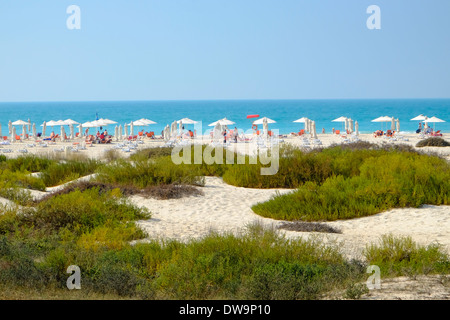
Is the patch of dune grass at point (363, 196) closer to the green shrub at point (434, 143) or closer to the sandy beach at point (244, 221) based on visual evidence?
the sandy beach at point (244, 221)

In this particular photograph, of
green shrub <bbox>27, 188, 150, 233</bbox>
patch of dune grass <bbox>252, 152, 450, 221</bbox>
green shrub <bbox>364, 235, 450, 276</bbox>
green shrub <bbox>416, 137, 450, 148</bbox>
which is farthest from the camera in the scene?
green shrub <bbox>416, 137, 450, 148</bbox>

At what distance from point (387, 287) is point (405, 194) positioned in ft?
21.1

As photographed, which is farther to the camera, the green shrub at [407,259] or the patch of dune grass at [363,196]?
the patch of dune grass at [363,196]

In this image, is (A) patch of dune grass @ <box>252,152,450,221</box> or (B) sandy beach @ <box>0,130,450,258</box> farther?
(A) patch of dune grass @ <box>252,152,450,221</box>

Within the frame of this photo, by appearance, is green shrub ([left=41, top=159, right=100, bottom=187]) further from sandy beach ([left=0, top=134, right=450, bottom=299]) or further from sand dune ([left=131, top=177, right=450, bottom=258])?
sand dune ([left=131, top=177, right=450, bottom=258])

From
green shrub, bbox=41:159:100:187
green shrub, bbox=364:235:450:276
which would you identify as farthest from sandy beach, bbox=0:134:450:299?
green shrub, bbox=41:159:100:187

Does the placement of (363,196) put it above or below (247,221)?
above

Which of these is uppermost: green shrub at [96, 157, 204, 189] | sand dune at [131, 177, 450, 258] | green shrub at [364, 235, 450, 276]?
green shrub at [96, 157, 204, 189]

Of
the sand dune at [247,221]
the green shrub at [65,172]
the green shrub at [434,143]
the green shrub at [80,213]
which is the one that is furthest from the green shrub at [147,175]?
the green shrub at [434,143]

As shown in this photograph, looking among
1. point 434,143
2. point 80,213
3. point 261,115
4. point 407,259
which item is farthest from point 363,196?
point 261,115

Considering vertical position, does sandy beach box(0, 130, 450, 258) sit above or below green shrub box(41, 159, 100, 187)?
below

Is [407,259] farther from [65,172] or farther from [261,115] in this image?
[261,115]

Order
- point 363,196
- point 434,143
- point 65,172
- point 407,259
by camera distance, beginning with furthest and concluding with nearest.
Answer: point 434,143, point 65,172, point 363,196, point 407,259

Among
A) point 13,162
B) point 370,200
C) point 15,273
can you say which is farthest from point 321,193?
point 13,162
